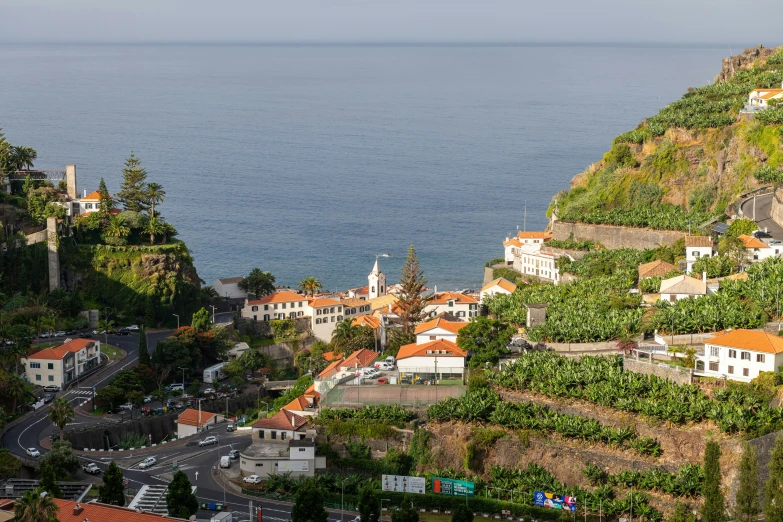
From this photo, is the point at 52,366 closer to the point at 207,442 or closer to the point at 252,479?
the point at 207,442

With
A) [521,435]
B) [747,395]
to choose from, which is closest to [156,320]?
[521,435]

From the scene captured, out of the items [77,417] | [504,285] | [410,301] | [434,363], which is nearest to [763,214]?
[504,285]

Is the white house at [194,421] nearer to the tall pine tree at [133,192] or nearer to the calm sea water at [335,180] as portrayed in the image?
the tall pine tree at [133,192]

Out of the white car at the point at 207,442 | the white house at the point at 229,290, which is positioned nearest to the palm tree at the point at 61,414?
the white car at the point at 207,442

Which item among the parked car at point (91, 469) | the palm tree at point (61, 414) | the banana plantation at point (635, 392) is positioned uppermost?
the banana plantation at point (635, 392)

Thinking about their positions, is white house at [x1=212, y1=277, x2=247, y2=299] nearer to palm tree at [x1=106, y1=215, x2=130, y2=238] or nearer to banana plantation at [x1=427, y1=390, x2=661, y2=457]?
palm tree at [x1=106, y1=215, x2=130, y2=238]

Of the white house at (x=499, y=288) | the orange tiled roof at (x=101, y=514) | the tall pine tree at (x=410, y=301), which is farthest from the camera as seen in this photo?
the white house at (x=499, y=288)
